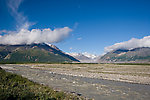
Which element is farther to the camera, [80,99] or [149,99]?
[149,99]

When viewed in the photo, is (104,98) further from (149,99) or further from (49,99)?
(49,99)

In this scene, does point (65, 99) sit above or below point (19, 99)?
below

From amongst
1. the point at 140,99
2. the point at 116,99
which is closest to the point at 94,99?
the point at 116,99

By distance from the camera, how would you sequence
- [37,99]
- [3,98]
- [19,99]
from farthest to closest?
[37,99], [19,99], [3,98]

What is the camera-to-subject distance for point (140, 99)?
53.9ft

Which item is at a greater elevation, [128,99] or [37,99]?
[37,99]

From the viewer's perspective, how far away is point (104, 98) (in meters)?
16.5

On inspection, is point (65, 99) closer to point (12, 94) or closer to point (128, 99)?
point (12, 94)

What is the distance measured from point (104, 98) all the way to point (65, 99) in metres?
6.20

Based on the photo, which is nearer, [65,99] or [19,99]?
[19,99]

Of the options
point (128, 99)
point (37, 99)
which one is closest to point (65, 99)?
point (37, 99)

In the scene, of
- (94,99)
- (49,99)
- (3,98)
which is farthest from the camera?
(94,99)

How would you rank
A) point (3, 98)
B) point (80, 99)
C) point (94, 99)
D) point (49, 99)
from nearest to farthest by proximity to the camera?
1. point (3, 98)
2. point (49, 99)
3. point (80, 99)
4. point (94, 99)

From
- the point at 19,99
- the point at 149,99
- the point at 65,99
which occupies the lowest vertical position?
the point at 149,99
